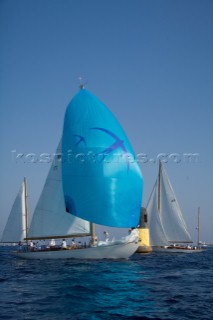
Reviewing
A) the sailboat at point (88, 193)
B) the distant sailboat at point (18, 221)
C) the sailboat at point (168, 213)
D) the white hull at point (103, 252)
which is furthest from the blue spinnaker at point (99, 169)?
the sailboat at point (168, 213)

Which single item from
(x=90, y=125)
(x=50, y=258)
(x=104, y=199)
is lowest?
(x=50, y=258)

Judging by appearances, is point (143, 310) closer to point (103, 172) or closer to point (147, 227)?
point (103, 172)

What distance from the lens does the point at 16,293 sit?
18.3 metres

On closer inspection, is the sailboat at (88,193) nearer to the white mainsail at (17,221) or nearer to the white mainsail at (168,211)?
the white mainsail at (17,221)

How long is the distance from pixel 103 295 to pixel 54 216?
827 inches

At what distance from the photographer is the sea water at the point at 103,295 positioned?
14305mm

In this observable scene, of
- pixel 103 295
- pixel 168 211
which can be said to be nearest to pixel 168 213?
pixel 168 211

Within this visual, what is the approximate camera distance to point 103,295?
17.8m

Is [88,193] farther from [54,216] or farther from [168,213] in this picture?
[168,213]

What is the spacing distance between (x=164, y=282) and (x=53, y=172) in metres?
20.2

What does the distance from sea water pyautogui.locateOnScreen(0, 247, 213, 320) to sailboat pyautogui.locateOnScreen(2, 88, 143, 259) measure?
8213 millimetres

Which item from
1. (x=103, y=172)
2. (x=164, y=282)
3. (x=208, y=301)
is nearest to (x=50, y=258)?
(x=103, y=172)

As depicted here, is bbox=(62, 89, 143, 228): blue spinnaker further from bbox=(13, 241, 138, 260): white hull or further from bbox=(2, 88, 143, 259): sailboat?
bbox=(13, 241, 138, 260): white hull

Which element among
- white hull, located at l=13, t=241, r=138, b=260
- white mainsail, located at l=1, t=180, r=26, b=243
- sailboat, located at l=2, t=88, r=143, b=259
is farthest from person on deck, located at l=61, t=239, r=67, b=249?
white mainsail, located at l=1, t=180, r=26, b=243
